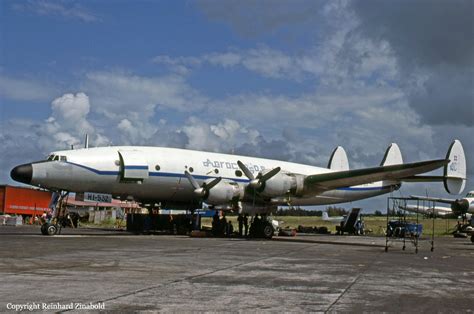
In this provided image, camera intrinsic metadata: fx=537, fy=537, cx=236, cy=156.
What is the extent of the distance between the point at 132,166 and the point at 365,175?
37.1 feet

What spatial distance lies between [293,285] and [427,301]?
2.30 metres

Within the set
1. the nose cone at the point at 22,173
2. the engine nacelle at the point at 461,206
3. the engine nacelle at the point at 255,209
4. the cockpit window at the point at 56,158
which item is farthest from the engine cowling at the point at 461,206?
the nose cone at the point at 22,173

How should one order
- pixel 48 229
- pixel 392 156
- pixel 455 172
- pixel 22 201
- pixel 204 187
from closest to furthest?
pixel 48 229 < pixel 204 187 < pixel 455 172 < pixel 392 156 < pixel 22 201

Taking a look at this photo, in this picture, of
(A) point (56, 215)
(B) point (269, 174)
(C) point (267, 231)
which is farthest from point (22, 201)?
(B) point (269, 174)

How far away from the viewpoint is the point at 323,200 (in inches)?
1355

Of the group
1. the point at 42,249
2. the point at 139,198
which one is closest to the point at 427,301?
the point at 42,249

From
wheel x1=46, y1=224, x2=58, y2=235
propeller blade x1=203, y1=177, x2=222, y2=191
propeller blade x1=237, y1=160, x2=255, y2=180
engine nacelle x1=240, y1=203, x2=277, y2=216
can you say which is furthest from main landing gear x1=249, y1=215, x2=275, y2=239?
wheel x1=46, y1=224, x2=58, y2=235

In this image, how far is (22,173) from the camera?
76.4ft

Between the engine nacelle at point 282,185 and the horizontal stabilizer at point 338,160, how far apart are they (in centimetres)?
1283

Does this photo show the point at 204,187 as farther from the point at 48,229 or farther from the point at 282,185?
the point at 48,229

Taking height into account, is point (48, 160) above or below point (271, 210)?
above

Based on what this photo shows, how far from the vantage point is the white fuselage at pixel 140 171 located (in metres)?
24.4

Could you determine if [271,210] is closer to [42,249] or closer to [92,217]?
[42,249]

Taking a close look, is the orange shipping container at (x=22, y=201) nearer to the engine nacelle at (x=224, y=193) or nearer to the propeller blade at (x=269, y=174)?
the engine nacelle at (x=224, y=193)
